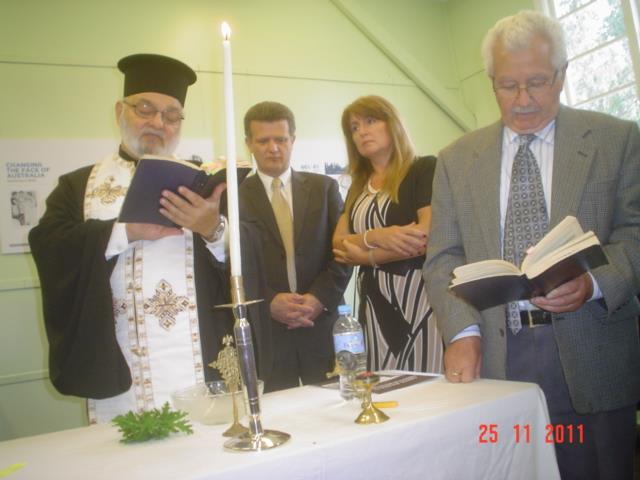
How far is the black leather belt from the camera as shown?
168cm

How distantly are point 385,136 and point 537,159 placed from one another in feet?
3.46

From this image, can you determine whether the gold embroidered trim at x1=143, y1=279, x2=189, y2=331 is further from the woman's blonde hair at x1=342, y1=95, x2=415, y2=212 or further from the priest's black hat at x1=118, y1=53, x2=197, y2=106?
the woman's blonde hair at x1=342, y1=95, x2=415, y2=212

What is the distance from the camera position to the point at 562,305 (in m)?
1.51

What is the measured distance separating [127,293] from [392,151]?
141cm

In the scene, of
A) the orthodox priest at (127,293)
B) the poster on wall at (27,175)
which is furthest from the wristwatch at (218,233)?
the poster on wall at (27,175)

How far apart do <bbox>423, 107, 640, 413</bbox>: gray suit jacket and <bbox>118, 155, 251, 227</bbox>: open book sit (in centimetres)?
77

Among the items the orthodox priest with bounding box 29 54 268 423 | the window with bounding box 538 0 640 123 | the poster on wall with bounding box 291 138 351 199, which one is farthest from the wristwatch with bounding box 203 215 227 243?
the window with bounding box 538 0 640 123

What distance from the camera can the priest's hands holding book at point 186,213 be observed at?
1.86 m

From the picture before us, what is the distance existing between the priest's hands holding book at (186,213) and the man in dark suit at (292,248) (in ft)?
2.73

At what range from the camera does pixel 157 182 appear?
178 cm

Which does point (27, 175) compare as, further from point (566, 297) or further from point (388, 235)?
point (566, 297)

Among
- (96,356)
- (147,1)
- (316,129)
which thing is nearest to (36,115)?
(147,1)

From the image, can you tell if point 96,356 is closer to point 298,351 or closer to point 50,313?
point 50,313

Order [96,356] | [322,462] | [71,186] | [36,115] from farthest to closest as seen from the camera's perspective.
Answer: [36,115], [71,186], [96,356], [322,462]
